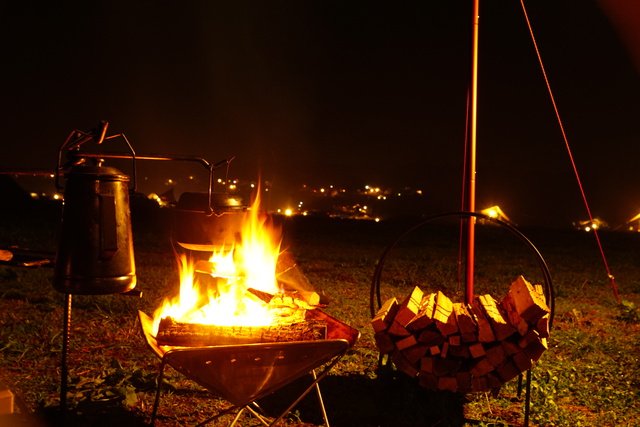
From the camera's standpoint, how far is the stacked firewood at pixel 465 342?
2.95 metres

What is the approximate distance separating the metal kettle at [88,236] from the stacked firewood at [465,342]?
1.64 meters

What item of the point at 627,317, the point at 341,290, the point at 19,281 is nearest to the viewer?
the point at 627,317

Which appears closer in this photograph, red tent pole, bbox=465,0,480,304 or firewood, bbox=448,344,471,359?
firewood, bbox=448,344,471,359

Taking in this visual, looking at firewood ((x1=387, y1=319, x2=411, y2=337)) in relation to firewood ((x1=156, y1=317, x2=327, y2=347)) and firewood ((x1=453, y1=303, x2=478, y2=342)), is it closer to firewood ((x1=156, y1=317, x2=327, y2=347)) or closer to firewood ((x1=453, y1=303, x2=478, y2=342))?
firewood ((x1=453, y1=303, x2=478, y2=342))

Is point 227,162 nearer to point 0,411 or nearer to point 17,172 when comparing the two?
point 17,172

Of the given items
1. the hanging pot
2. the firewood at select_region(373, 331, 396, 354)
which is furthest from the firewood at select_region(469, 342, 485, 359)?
the hanging pot

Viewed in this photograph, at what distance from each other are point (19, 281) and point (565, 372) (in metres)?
6.74

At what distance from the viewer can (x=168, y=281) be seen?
24.1 ft

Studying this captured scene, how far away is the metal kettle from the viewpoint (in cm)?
218

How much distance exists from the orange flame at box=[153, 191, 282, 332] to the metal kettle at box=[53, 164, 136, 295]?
67cm

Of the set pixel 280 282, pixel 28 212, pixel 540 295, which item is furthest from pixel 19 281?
pixel 28 212

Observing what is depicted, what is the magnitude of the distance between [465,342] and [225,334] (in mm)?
1455

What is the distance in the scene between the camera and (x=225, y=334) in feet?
8.44

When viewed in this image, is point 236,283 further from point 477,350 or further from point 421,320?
point 477,350
